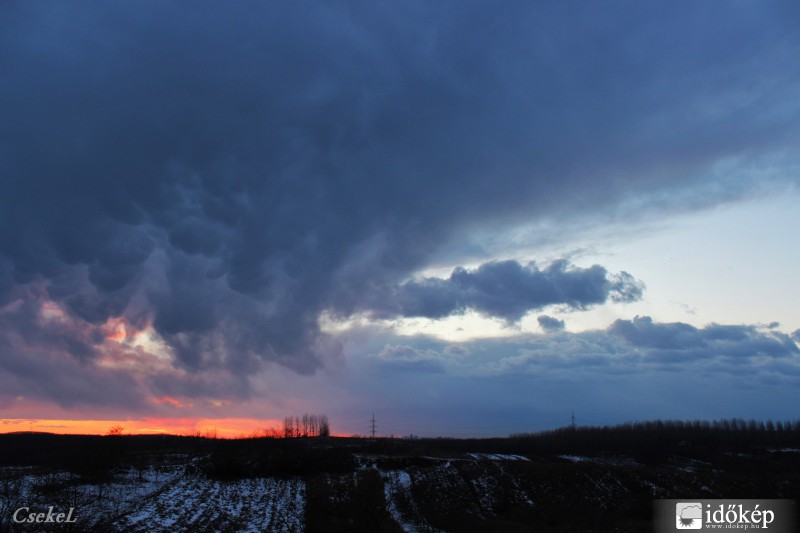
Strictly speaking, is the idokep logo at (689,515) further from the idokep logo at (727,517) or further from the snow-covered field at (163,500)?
the snow-covered field at (163,500)

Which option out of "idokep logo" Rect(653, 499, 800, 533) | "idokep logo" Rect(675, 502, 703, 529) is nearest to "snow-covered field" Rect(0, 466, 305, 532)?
"idokep logo" Rect(675, 502, 703, 529)

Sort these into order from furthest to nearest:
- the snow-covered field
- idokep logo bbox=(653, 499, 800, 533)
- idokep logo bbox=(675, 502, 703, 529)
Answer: the snow-covered field → idokep logo bbox=(653, 499, 800, 533) → idokep logo bbox=(675, 502, 703, 529)

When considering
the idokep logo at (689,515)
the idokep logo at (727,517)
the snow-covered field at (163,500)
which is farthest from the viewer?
the snow-covered field at (163,500)

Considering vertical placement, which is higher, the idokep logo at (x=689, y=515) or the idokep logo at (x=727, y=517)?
the idokep logo at (x=689, y=515)

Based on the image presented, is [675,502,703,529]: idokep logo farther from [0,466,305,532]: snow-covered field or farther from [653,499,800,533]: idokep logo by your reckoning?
[0,466,305,532]: snow-covered field

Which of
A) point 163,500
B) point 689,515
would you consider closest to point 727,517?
Answer: point 689,515

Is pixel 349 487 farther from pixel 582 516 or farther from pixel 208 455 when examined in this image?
pixel 208 455

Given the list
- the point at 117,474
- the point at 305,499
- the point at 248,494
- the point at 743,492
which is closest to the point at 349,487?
the point at 305,499

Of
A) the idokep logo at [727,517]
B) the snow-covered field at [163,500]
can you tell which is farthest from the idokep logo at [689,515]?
the snow-covered field at [163,500]
